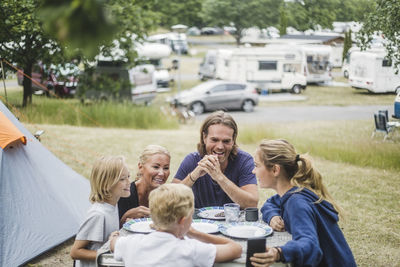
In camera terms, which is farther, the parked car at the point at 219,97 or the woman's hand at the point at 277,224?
the parked car at the point at 219,97

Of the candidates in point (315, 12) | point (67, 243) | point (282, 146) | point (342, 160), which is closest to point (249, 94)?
point (315, 12)

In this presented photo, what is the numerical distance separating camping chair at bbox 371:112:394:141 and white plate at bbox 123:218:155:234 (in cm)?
633

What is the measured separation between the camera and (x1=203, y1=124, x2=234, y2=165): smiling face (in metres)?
3.27

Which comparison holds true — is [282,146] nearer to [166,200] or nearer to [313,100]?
[166,200]

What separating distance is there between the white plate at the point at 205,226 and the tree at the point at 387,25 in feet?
15.4

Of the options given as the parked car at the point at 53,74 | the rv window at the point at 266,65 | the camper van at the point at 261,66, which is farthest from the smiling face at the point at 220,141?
the rv window at the point at 266,65

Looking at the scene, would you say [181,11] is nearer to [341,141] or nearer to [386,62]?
[341,141]

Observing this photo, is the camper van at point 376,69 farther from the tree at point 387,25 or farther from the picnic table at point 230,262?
the picnic table at point 230,262

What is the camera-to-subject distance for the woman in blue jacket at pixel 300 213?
2178mm

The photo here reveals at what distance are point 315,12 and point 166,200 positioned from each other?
8.29 m

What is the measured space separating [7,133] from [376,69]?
595cm

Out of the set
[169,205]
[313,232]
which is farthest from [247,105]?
[169,205]

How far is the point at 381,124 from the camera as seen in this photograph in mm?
8414

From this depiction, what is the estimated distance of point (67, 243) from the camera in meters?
4.52
